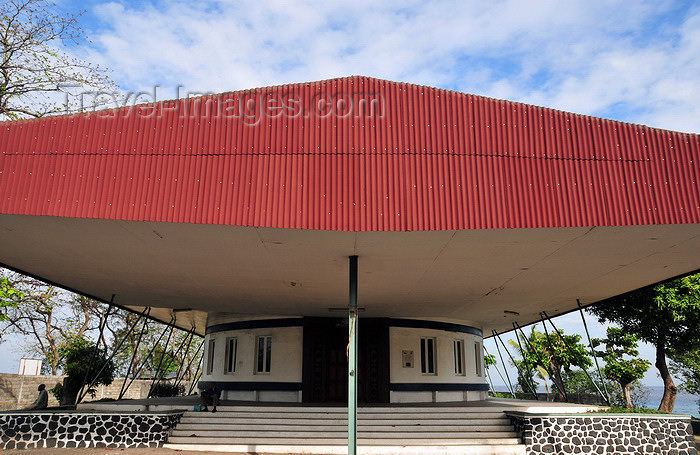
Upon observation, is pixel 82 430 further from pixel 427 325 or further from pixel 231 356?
pixel 427 325

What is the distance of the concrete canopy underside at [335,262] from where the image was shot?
955cm

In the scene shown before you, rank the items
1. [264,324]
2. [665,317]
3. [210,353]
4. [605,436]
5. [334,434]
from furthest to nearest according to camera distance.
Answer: [665,317] < [210,353] < [264,324] < [334,434] < [605,436]

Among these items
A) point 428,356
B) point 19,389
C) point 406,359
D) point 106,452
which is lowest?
point 106,452

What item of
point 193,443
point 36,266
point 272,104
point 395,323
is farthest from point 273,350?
point 272,104

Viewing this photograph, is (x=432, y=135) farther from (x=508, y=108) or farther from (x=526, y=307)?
(x=526, y=307)

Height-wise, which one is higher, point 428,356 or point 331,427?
point 428,356

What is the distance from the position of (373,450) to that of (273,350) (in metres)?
7.50

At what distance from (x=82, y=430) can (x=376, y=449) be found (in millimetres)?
7145

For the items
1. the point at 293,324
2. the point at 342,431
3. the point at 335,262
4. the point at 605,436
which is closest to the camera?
the point at 335,262

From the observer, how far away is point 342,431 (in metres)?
13.6

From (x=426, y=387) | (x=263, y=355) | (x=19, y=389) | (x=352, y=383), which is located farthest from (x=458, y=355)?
(x=19, y=389)

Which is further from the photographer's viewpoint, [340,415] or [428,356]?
[428,356]

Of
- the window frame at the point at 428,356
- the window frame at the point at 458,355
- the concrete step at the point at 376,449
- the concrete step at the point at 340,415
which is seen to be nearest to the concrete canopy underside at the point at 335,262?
the window frame at the point at 428,356

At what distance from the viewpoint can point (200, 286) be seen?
14.7 m
